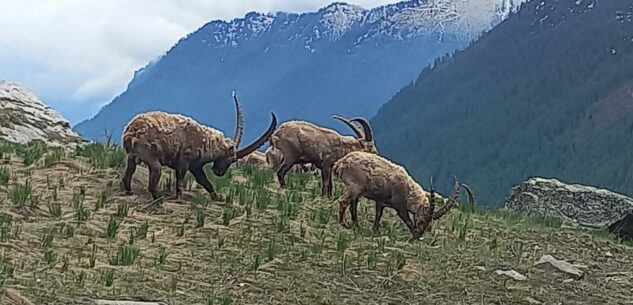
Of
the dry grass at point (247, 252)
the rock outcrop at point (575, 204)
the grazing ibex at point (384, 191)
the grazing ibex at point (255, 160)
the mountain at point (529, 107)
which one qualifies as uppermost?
the mountain at point (529, 107)

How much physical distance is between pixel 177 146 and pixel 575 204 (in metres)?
9.21

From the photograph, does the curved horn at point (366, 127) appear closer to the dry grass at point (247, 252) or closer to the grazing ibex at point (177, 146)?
the dry grass at point (247, 252)

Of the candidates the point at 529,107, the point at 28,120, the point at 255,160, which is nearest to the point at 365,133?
the point at 255,160

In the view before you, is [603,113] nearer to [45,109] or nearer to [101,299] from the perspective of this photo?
[45,109]

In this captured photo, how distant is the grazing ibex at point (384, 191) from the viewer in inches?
462

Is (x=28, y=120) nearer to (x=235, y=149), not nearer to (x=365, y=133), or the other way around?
(x=365, y=133)

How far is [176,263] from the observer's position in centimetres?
895

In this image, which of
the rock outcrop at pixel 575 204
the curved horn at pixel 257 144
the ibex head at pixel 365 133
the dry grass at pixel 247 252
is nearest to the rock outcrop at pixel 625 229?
the dry grass at pixel 247 252

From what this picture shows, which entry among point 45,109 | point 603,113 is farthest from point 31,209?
point 603,113

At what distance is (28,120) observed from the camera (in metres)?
18.8

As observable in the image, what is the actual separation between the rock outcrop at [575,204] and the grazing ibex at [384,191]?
19.8ft

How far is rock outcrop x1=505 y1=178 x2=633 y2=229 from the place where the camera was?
1791 centimetres

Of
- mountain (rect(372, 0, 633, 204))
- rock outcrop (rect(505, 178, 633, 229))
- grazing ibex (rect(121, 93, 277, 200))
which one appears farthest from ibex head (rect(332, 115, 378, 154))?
mountain (rect(372, 0, 633, 204))

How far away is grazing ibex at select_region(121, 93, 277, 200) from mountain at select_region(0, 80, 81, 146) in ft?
18.9
